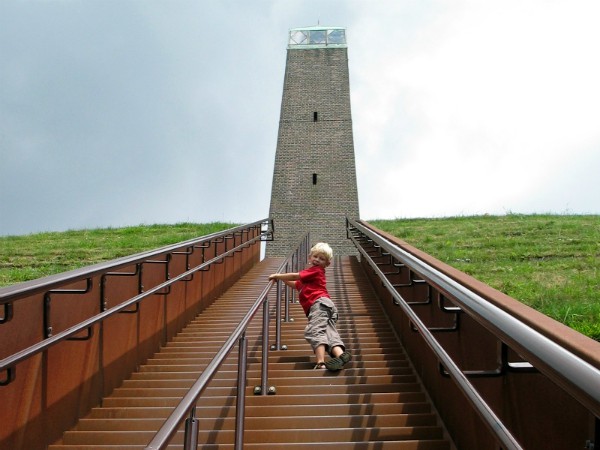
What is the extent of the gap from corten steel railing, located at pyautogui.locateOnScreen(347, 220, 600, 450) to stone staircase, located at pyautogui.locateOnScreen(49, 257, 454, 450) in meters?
0.26

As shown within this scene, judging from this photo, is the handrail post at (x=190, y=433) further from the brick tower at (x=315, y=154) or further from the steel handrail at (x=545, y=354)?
the brick tower at (x=315, y=154)

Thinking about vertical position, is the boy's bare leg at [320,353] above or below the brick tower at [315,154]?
below

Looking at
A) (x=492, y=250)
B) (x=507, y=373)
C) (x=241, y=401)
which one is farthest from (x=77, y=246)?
(x=507, y=373)

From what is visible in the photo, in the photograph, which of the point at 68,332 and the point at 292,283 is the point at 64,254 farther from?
the point at 68,332

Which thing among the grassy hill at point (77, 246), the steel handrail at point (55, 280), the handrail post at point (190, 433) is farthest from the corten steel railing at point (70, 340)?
the grassy hill at point (77, 246)

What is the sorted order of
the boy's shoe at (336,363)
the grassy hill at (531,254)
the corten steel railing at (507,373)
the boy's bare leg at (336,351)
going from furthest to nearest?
the grassy hill at (531,254) → the boy's bare leg at (336,351) → the boy's shoe at (336,363) → the corten steel railing at (507,373)

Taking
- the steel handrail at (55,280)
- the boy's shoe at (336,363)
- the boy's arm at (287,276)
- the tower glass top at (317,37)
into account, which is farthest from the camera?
the tower glass top at (317,37)

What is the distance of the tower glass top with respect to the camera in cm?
2366

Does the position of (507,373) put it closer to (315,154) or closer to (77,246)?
(77,246)

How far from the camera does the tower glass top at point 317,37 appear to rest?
23656 millimetres

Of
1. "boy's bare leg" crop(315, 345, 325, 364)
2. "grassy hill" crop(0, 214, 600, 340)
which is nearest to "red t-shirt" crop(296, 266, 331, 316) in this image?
"boy's bare leg" crop(315, 345, 325, 364)

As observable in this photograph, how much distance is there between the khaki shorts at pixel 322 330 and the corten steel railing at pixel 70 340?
47.5 inches

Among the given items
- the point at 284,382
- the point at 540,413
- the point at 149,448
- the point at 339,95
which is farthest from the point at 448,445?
the point at 339,95

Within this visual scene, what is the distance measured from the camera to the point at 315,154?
72.8 feet
